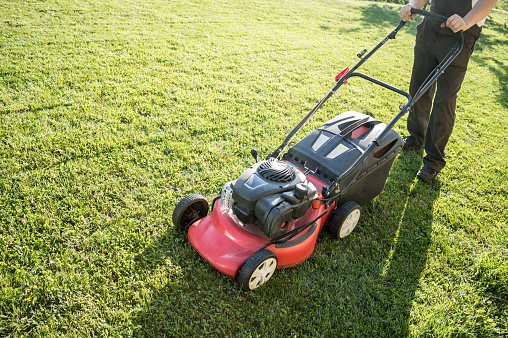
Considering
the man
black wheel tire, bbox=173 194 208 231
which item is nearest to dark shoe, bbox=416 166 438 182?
the man

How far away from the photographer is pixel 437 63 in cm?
381

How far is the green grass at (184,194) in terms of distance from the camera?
249 cm

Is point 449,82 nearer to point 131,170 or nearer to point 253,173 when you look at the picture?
point 253,173

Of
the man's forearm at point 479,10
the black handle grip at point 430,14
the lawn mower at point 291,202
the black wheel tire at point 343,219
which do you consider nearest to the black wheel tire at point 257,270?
the lawn mower at point 291,202

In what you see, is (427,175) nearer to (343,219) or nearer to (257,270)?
(343,219)

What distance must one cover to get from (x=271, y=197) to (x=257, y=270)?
50 centimetres

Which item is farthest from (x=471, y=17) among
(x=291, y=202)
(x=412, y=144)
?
(x=291, y=202)

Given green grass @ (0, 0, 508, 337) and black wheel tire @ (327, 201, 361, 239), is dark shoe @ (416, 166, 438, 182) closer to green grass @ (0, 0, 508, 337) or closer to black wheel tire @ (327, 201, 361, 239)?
green grass @ (0, 0, 508, 337)

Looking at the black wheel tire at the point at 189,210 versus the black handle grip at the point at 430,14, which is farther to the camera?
the black handle grip at the point at 430,14

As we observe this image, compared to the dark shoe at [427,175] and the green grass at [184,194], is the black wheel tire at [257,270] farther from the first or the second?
the dark shoe at [427,175]

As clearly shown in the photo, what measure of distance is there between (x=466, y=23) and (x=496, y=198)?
1853mm

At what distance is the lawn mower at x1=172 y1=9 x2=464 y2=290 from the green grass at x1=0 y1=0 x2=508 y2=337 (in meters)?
0.20

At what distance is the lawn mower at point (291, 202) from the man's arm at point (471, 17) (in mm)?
182

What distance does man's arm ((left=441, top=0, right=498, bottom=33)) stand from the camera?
2980 mm
